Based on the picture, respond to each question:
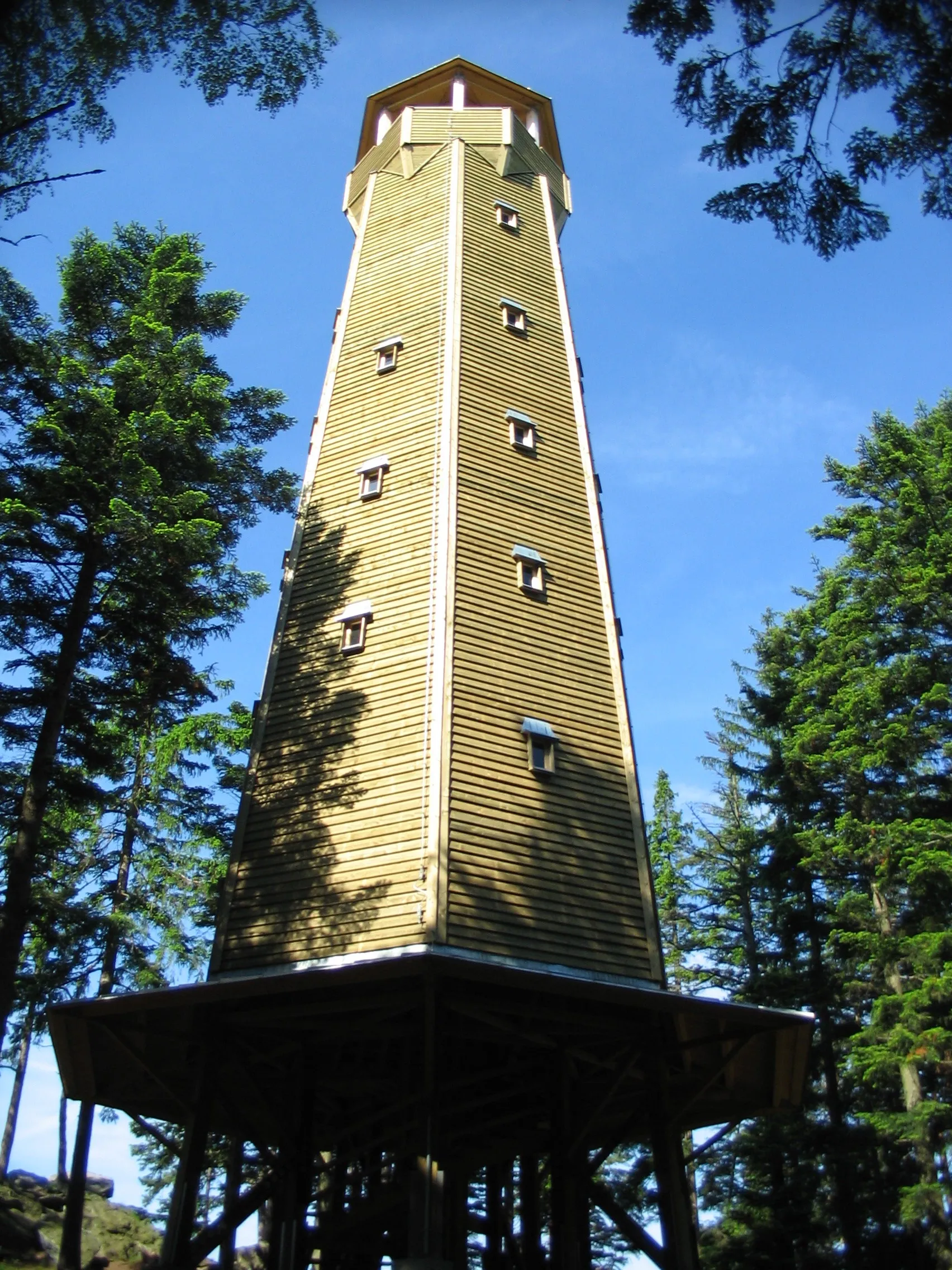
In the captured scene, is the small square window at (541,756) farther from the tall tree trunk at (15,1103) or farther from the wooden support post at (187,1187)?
the tall tree trunk at (15,1103)

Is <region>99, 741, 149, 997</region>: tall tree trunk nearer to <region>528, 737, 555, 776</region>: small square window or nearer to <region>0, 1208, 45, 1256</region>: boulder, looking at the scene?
<region>0, 1208, 45, 1256</region>: boulder

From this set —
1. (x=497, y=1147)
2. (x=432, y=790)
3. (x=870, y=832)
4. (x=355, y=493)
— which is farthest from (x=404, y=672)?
(x=870, y=832)

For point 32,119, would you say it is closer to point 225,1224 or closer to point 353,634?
point 353,634

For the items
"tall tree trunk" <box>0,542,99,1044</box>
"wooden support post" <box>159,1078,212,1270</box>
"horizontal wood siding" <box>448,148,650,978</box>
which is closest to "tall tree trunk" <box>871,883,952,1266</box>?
"horizontal wood siding" <box>448,148,650,978</box>

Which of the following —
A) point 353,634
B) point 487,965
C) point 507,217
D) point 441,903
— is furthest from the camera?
point 507,217

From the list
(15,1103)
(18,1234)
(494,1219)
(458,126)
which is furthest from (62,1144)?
(458,126)

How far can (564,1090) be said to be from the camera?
1112 cm

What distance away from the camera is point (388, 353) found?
642 inches

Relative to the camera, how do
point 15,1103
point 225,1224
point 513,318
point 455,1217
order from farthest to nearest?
1. point 15,1103
2. point 513,318
3. point 455,1217
4. point 225,1224

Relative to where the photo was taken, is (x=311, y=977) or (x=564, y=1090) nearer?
(x=311, y=977)

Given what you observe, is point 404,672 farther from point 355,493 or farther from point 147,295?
point 147,295

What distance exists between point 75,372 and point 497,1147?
10.8m

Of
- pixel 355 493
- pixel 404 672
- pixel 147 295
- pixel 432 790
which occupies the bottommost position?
pixel 432 790

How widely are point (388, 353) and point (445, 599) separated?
5392 millimetres
